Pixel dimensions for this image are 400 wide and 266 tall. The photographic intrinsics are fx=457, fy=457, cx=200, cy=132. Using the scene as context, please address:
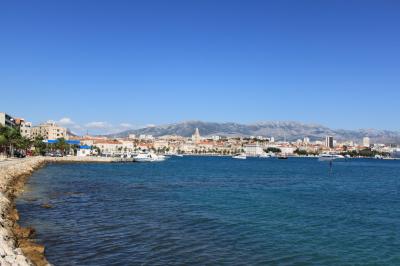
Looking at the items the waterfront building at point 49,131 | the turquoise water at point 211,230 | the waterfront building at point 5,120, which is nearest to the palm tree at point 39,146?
the waterfront building at point 5,120

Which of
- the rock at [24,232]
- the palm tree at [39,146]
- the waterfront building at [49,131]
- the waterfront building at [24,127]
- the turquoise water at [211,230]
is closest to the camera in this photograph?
the turquoise water at [211,230]

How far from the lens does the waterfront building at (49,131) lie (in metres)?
181

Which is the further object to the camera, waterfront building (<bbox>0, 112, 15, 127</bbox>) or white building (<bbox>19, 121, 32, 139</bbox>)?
white building (<bbox>19, 121, 32, 139</bbox>)

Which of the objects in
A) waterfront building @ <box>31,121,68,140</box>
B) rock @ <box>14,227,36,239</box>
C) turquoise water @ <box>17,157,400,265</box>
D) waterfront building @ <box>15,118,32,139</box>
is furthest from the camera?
waterfront building @ <box>31,121,68,140</box>

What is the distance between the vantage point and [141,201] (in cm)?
3456

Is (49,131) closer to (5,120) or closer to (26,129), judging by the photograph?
(26,129)

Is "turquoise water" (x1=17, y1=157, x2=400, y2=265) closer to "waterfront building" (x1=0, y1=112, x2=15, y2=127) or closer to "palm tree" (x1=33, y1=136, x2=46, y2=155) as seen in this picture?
"palm tree" (x1=33, y1=136, x2=46, y2=155)

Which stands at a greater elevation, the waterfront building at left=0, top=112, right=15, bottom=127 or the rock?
the waterfront building at left=0, top=112, right=15, bottom=127

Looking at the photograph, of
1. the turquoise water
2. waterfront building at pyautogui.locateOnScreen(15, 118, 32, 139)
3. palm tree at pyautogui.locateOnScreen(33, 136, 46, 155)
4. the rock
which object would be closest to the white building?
waterfront building at pyautogui.locateOnScreen(15, 118, 32, 139)

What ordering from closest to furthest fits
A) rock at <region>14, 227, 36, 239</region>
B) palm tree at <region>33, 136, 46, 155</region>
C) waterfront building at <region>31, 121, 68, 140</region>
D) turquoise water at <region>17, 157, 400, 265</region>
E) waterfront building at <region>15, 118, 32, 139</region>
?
turquoise water at <region>17, 157, 400, 265</region> < rock at <region>14, 227, 36, 239</region> < palm tree at <region>33, 136, 46, 155</region> < waterfront building at <region>15, 118, 32, 139</region> < waterfront building at <region>31, 121, 68, 140</region>

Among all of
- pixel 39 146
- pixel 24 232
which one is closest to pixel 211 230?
pixel 24 232

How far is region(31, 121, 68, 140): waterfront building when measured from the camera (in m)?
181

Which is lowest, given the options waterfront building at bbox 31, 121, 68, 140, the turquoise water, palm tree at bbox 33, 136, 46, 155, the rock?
the turquoise water

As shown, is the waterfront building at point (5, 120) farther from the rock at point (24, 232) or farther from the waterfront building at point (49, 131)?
the rock at point (24, 232)
